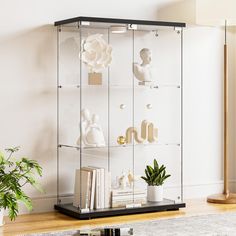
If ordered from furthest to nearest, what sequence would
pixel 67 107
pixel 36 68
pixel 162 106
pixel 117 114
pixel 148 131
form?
pixel 162 106 < pixel 117 114 < pixel 148 131 < pixel 67 107 < pixel 36 68

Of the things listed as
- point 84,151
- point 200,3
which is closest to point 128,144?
point 84,151

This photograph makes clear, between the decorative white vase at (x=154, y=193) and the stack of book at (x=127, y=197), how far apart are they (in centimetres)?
7

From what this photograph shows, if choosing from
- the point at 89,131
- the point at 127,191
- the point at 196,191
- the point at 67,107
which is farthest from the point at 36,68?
the point at 196,191

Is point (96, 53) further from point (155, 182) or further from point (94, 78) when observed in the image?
point (155, 182)

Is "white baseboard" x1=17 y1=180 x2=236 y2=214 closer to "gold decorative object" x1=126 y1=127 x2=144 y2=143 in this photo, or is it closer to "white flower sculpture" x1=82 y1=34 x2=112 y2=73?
"gold decorative object" x1=126 y1=127 x2=144 y2=143

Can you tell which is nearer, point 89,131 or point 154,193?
point 89,131

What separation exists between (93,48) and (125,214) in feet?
3.84

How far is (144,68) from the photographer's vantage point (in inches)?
190

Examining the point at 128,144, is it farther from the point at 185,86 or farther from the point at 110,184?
the point at 185,86

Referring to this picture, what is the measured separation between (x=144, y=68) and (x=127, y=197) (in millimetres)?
942

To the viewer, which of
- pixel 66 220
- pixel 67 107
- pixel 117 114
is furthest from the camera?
pixel 117 114

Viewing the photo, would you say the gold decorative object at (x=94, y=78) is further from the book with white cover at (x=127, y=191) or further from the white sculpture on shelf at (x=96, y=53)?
the book with white cover at (x=127, y=191)

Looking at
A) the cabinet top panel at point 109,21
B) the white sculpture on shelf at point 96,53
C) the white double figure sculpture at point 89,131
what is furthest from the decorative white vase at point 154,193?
the cabinet top panel at point 109,21

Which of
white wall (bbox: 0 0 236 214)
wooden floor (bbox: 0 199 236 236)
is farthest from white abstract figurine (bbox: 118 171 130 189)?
white wall (bbox: 0 0 236 214)
